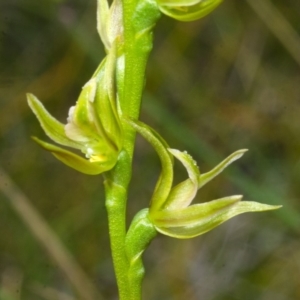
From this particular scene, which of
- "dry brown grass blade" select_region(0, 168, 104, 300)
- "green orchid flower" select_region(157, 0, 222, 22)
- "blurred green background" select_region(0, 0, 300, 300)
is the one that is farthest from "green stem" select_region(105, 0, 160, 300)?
"blurred green background" select_region(0, 0, 300, 300)

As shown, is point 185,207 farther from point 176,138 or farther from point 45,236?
point 176,138

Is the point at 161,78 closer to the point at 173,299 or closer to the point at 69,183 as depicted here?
the point at 69,183

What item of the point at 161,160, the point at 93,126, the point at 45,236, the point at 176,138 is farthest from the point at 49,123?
the point at 176,138

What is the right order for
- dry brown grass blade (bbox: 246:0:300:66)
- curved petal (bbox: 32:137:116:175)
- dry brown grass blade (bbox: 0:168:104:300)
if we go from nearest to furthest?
1. curved petal (bbox: 32:137:116:175)
2. dry brown grass blade (bbox: 0:168:104:300)
3. dry brown grass blade (bbox: 246:0:300:66)

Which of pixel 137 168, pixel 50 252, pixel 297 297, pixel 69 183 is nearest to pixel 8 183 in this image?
pixel 50 252

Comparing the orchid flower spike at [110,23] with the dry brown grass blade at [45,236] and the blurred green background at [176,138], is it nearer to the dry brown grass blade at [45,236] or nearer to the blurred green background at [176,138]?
the dry brown grass blade at [45,236]

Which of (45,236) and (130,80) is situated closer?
(130,80)

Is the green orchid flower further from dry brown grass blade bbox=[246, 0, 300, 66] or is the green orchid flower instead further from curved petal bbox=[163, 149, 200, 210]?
dry brown grass blade bbox=[246, 0, 300, 66]
